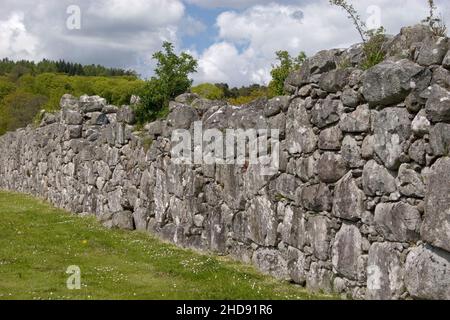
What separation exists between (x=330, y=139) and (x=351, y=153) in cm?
65

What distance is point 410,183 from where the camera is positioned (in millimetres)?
7801

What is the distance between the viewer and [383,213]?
8.29m

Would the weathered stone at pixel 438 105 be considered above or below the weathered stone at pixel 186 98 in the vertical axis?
below

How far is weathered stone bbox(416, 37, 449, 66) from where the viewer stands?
24.8 feet

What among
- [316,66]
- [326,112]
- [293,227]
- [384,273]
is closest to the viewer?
[384,273]

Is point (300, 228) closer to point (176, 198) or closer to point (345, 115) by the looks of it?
point (345, 115)

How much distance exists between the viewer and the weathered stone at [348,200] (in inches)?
349

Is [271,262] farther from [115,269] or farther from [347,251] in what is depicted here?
[115,269]

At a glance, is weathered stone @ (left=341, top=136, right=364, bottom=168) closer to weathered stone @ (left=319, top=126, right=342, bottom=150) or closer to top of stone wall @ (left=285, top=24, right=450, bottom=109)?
weathered stone @ (left=319, top=126, right=342, bottom=150)

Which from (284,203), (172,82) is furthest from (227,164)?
(172,82)

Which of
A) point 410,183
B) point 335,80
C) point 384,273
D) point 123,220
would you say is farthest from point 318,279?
point 123,220

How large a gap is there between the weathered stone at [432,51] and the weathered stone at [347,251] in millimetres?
2579

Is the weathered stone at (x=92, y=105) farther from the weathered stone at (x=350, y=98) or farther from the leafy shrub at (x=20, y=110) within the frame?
the leafy shrub at (x=20, y=110)

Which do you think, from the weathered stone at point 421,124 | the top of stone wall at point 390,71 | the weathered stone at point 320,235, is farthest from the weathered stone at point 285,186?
the weathered stone at point 421,124
